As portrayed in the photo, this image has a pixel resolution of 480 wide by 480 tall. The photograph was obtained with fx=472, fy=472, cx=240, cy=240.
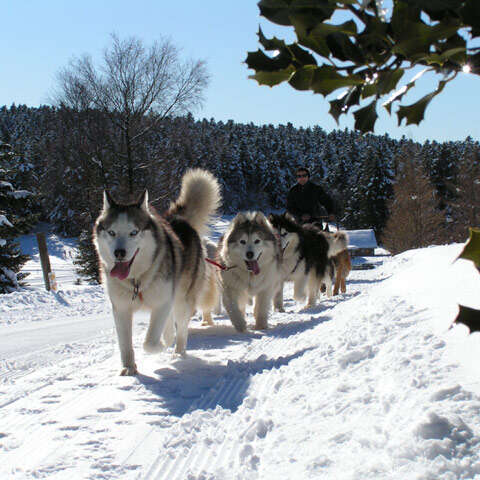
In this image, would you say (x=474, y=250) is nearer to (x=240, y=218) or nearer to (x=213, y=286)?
A: (x=213, y=286)

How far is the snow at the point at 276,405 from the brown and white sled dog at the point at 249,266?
110cm

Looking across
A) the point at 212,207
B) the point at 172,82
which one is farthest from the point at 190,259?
the point at 172,82

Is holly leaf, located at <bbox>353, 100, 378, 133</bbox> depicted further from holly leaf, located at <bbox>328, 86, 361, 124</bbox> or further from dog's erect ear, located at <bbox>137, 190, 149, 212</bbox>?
dog's erect ear, located at <bbox>137, 190, 149, 212</bbox>

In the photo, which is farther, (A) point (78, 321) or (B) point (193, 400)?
(A) point (78, 321)

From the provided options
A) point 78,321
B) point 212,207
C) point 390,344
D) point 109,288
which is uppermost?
point 212,207

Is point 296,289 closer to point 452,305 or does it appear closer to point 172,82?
point 452,305

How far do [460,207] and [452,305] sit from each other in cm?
2982

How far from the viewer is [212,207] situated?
500 centimetres

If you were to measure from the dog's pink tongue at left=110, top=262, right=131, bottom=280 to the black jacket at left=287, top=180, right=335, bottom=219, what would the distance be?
5370 millimetres

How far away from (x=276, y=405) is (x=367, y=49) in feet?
7.17

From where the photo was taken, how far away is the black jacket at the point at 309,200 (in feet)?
27.5

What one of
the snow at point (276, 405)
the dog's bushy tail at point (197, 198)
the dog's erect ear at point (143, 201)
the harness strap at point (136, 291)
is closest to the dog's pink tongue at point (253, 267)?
the dog's bushy tail at point (197, 198)

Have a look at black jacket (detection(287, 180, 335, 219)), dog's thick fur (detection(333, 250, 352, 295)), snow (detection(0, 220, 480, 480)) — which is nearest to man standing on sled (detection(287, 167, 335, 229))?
black jacket (detection(287, 180, 335, 219))

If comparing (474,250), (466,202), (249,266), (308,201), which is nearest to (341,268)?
(308,201)
